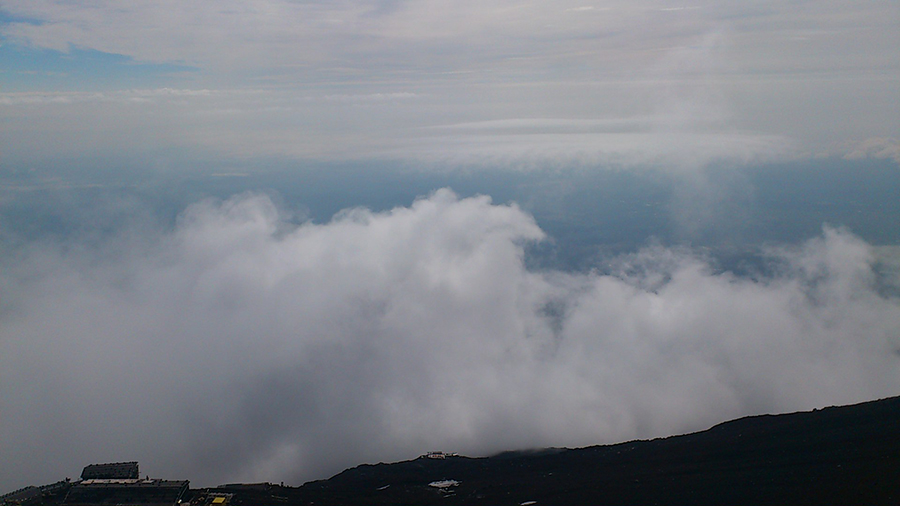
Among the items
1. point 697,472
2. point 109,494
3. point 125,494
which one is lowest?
point 697,472

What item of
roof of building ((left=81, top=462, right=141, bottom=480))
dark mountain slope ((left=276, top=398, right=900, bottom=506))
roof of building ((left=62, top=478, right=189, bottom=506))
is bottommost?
dark mountain slope ((left=276, top=398, right=900, bottom=506))

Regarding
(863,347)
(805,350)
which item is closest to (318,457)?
(805,350)

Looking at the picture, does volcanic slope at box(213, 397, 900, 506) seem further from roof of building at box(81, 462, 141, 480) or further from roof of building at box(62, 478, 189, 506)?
roof of building at box(81, 462, 141, 480)

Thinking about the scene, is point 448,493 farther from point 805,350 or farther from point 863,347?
point 863,347

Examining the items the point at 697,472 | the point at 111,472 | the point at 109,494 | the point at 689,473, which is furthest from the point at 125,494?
the point at 697,472

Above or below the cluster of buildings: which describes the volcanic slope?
below

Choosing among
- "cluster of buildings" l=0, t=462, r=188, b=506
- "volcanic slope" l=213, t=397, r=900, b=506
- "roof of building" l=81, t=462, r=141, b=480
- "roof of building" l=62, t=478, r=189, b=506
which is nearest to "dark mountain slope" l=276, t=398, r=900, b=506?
"volcanic slope" l=213, t=397, r=900, b=506

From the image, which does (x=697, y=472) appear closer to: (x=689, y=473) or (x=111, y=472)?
(x=689, y=473)

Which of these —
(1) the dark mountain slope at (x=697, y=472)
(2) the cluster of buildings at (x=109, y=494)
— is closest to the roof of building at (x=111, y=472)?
(2) the cluster of buildings at (x=109, y=494)

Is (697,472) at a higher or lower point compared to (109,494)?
lower

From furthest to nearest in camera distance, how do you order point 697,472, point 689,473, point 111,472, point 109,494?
point 111,472 < point 697,472 < point 689,473 < point 109,494

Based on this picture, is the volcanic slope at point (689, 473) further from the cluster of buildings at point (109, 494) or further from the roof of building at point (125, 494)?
the cluster of buildings at point (109, 494)

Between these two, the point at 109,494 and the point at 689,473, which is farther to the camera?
the point at 689,473
